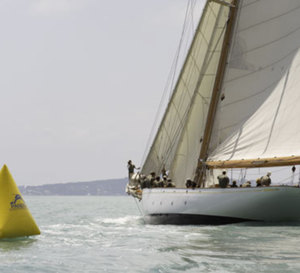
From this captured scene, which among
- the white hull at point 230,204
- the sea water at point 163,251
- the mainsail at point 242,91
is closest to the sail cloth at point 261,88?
the mainsail at point 242,91

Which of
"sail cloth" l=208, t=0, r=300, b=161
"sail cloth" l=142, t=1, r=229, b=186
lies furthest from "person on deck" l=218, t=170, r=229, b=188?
"sail cloth" l=142, t=1, r=229, b=186

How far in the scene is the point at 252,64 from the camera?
89.8ft

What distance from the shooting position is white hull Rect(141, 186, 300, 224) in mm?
24625

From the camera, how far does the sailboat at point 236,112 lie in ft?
82.6

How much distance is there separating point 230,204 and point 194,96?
23.0ft

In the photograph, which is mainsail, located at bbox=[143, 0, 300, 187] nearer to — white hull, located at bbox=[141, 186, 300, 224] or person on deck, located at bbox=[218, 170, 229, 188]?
person on deck, located at bbox=[218, 170, 229, 188]

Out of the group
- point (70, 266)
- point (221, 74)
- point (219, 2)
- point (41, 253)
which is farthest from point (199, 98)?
point (70, 266)

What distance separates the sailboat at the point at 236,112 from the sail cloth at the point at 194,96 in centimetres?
5

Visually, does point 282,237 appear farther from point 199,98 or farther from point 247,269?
point 199,98

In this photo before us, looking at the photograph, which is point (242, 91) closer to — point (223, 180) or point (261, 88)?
point (261, 88)

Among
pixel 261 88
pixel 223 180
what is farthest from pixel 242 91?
pixel 223 180

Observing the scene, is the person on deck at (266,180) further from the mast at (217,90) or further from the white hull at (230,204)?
the mast at (217,90)

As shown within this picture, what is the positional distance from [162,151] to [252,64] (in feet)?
25.3

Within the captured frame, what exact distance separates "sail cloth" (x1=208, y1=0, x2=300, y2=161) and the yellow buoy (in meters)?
9.26
